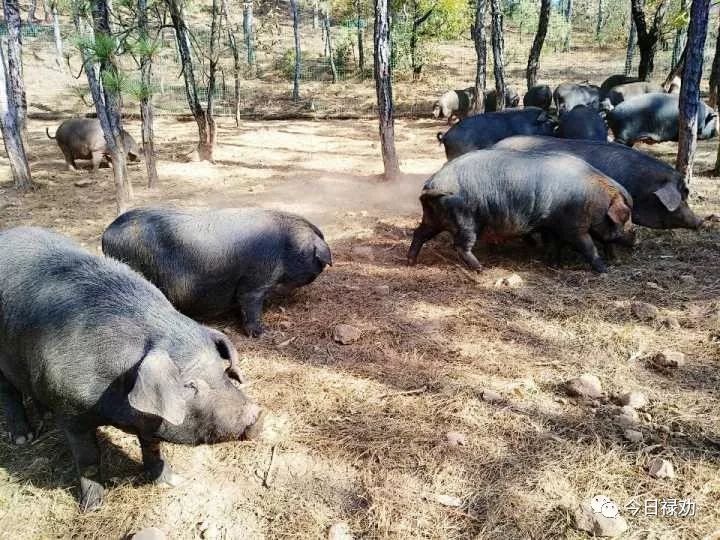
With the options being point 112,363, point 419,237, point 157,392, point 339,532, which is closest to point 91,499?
point 112,363

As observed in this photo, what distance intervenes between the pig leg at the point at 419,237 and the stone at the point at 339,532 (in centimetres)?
371

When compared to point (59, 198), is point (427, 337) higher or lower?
lower

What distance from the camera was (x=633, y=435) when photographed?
326cm

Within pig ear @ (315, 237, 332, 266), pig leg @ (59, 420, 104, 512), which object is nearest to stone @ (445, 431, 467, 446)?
pig leg @ (59, 420, 104, 512)

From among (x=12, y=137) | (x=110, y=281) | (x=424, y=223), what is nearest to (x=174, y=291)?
(x=110, y=281)

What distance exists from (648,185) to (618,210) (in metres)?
1.10

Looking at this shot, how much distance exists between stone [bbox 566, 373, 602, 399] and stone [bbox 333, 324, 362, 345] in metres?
1.69

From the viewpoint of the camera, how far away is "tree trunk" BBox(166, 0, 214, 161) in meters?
9.94

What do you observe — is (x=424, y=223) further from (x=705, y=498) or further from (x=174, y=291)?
(x=705, y=498)

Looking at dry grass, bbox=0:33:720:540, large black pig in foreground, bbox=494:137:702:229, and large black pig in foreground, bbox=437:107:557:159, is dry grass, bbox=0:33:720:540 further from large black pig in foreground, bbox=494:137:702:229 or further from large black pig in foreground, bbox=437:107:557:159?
large black pig in foreground, bbox=437:107:557:159

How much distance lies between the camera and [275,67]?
28141 mm

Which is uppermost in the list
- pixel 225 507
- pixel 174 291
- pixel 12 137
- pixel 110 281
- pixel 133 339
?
pixel 12 137

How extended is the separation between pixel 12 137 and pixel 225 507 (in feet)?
29.7

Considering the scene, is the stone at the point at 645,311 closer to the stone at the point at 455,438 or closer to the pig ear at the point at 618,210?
the pig ear at the point at 618,210
